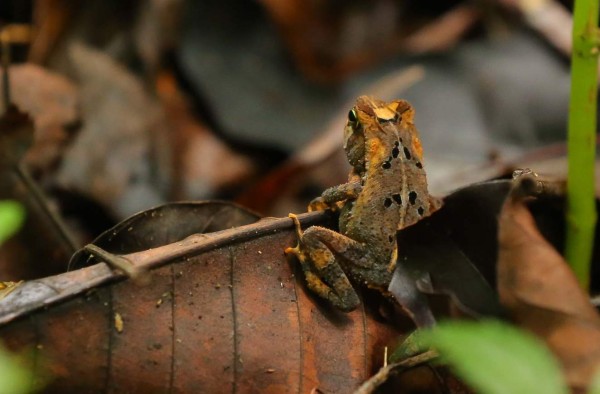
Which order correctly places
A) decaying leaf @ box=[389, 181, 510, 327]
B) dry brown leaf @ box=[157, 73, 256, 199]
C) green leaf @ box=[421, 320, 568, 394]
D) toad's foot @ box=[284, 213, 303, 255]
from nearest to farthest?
green leaf @ box=[421, 320, 568, 394] < toad's foot @ box=[284, 213, 303, 255] < decaying leaf @ box=[389, 181, 510, 327] < dry brown leaf @ box=[157, 73, 256, 199]

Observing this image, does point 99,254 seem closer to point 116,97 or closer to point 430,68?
point 116,97

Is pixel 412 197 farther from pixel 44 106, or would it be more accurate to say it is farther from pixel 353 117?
pixel 44 106

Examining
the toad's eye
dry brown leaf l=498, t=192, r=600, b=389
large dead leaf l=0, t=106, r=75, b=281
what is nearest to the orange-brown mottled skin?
the toad's eye

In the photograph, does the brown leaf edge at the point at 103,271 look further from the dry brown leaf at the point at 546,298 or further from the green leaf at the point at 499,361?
the green leaf at the point at 499,361

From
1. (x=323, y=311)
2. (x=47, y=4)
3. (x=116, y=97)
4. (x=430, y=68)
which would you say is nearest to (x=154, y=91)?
(x=116, y=97)

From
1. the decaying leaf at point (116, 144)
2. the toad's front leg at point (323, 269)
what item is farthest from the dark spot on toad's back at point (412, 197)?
the decaying leaf at point (116, 144)

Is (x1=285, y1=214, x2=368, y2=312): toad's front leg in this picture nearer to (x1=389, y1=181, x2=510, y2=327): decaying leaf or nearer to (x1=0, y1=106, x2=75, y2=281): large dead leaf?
(x1=389, y1=181, x2=510, y2=327): decaying leaf

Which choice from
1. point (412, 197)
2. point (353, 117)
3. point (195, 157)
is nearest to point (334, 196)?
point (412, 197)
